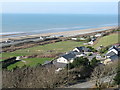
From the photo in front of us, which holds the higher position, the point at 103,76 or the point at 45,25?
the point at 45,25

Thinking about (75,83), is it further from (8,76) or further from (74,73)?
(8,76)

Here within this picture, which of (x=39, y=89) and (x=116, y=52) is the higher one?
(x=116, y=52)

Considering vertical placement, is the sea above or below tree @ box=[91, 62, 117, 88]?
above

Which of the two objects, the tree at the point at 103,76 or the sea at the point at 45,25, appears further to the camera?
the sea at the point at 45,25

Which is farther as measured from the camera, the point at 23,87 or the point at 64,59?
the point at 64,59

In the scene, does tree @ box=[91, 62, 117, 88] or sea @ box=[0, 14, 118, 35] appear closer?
tree @ box=[91, 62, 117, 88]

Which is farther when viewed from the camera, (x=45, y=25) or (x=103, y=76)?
(x=45, y=25)

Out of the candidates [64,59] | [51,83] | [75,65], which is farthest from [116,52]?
[51,83]

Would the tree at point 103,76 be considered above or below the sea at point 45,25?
below

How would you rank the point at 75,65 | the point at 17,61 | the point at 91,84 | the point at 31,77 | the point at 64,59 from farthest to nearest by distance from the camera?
1. the point at 17,61
2. the point at 64,59
3. the point at 75,65
4. the point at 91,84
5. the point at 31,77

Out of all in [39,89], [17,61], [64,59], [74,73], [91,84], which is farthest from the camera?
[17,61]

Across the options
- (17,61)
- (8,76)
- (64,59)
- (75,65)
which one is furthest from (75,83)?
(17,61)
